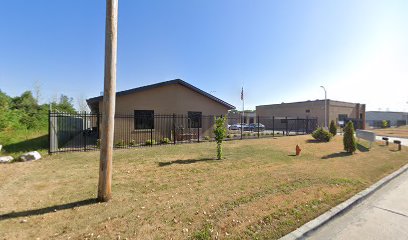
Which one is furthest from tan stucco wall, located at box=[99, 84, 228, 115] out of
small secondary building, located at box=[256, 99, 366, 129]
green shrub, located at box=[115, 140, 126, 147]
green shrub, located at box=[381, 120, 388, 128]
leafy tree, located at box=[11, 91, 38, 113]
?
green shrub, located at box=[381, 120, 388, 128]

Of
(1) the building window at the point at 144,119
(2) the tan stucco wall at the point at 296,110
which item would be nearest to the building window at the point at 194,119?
(1) the building window at the point at 144,119

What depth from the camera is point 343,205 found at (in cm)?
459

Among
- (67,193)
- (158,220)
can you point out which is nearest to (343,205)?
(158,220)

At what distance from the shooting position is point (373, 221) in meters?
4.06

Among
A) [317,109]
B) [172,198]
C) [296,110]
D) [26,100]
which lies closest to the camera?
[172,198]

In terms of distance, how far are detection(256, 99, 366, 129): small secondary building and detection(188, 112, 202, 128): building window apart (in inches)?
1158

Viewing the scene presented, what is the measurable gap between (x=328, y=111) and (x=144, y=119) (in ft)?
121

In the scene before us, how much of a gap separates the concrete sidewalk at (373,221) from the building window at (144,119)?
12.2m

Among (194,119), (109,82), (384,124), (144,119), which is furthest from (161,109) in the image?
(384,124)

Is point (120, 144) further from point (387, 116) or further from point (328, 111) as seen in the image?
point (387, 116)

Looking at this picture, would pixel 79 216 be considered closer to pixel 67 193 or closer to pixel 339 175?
pixel 67 193

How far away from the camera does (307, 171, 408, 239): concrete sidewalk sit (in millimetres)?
3562

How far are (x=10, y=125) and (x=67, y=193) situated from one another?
12.2 m

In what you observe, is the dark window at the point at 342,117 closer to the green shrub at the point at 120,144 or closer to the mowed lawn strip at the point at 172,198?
the mowed lawn strip at the point at 172,198
